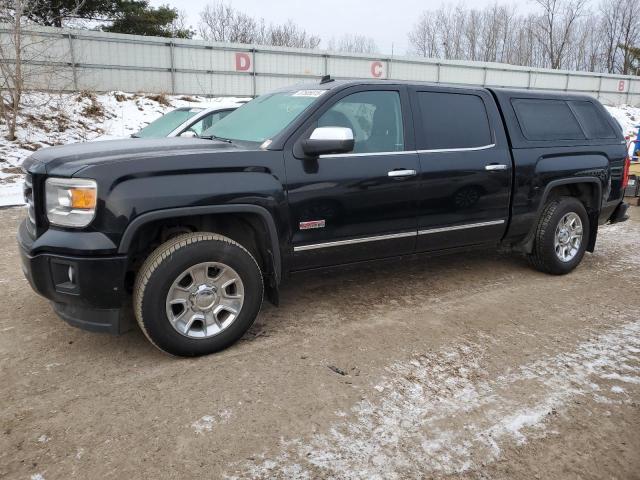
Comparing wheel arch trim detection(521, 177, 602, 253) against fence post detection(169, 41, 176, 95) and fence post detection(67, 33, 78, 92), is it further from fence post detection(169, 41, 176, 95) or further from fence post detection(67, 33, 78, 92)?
fence post detection(169, 41, 176, 95)

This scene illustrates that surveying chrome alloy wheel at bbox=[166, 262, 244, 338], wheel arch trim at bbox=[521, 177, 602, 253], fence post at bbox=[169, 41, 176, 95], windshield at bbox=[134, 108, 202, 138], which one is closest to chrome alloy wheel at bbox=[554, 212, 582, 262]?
wheel arch trim at bbox=[521, 177, 602, 253]

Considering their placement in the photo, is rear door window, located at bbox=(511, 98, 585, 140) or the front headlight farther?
rear door window, located at bbox=(511, 98, 585, 140)

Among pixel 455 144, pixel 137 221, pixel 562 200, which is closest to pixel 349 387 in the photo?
pixel 137 221

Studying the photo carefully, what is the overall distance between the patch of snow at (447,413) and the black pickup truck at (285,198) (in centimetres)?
108

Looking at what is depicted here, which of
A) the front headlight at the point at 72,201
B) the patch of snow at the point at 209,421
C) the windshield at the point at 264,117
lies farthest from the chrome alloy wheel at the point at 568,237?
the front headlight at the point at 72,201

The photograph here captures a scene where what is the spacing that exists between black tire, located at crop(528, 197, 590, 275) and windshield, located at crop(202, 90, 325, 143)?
267cm

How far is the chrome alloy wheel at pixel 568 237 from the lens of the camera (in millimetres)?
5035

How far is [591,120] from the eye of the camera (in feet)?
17.1

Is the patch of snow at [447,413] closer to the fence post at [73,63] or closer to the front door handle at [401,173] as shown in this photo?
the front door handle at [401,173]

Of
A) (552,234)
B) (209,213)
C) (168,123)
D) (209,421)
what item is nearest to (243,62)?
(168,123)

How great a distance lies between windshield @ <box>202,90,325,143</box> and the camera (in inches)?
145

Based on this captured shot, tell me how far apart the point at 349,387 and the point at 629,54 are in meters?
55.0

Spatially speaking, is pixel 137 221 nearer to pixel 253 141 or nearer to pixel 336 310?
pixel 253 141

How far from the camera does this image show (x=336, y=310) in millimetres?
4090
